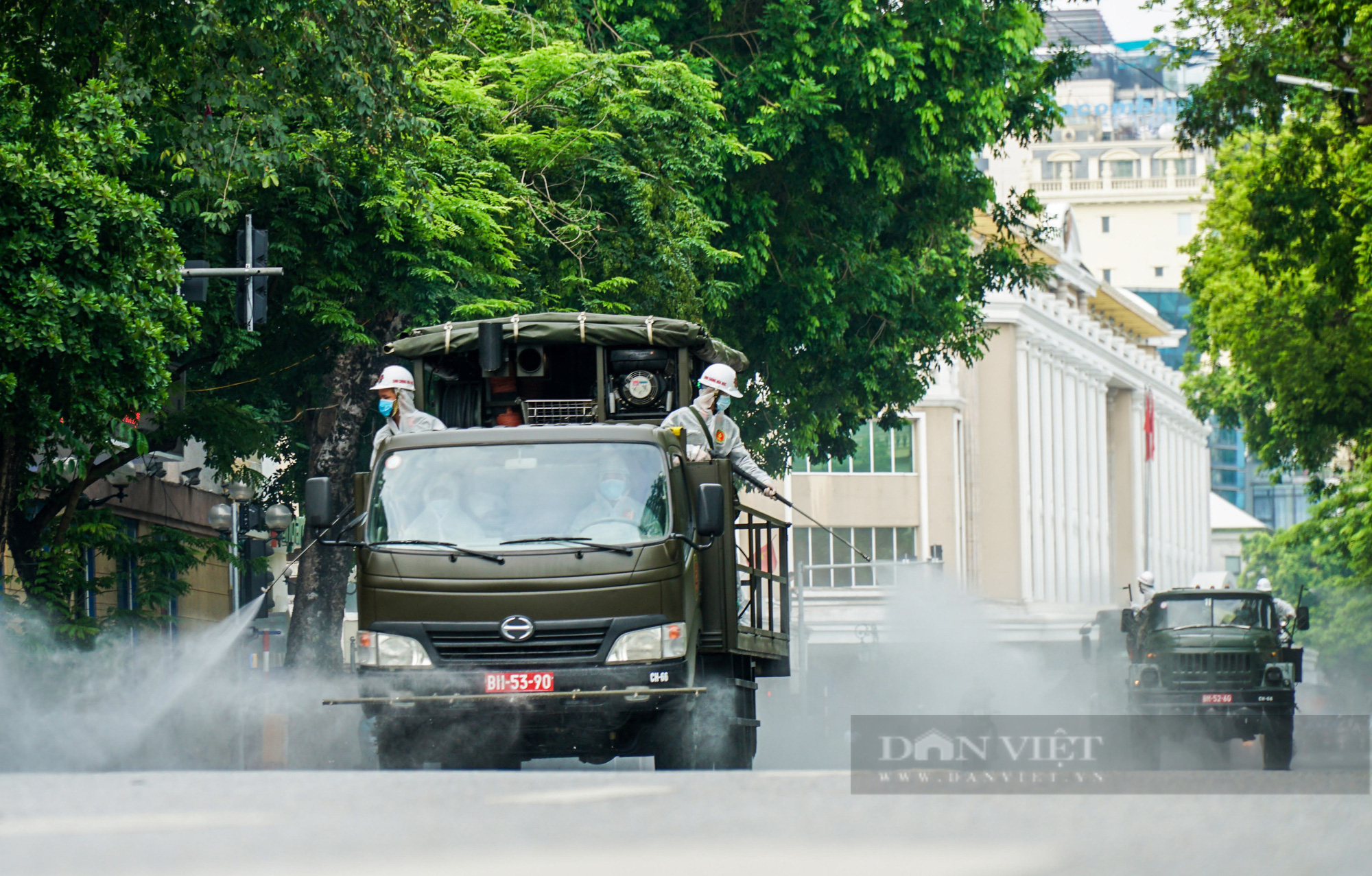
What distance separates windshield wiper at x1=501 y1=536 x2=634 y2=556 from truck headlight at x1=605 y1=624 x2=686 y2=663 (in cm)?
47

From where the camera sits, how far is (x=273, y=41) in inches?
561

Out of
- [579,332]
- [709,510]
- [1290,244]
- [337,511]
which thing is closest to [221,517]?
[337,511]

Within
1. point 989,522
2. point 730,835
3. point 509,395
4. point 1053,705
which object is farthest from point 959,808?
point 989,522

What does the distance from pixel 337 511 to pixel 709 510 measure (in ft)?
32.7

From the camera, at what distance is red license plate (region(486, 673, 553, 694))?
11.0m

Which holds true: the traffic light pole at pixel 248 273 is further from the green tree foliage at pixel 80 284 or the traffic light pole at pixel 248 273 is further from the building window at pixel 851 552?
the building window at pixel 851 552

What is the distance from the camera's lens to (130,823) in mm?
5691

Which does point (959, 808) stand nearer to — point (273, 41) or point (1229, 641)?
point (273, 41)

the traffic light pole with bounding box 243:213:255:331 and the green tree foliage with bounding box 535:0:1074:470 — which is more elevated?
the green tree foliage with bounding box 535:0:1074:470

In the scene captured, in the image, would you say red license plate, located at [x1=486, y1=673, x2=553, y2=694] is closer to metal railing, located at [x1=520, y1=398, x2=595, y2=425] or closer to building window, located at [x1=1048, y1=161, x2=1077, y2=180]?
metal railing, located at [x1=520, y1=398, x2=595, y2=425]

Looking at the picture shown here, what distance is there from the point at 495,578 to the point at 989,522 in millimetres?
59464

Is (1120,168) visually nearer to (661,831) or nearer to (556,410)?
(556,410)

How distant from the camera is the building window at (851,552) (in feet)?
200

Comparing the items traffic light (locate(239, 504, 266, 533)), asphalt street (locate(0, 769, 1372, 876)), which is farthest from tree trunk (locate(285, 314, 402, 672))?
asphalt street (locate(0, 769, 1372, 876))
